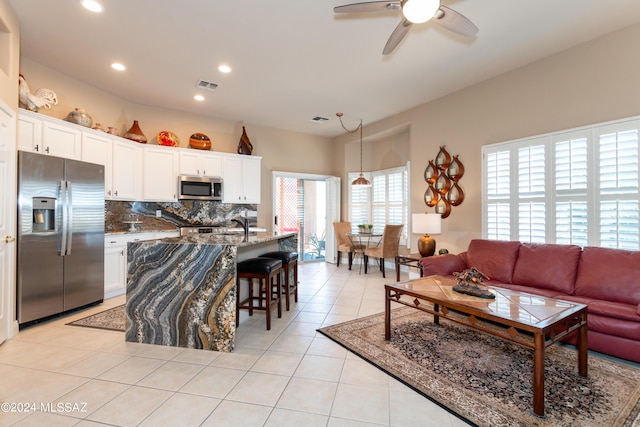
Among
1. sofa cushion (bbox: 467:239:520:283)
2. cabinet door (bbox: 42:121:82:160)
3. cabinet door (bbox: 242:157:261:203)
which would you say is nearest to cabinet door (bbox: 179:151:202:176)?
cabinet door (bbox: 242:157:261:203)

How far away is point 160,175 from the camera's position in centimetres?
487

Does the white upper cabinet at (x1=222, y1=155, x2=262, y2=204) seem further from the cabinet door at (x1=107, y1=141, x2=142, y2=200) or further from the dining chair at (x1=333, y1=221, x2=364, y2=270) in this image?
the dining chair at (x1=333, y1=221, x2=364, y2=270)

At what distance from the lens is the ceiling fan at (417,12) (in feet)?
6.28

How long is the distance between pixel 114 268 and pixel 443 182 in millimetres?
4927

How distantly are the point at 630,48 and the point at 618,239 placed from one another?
6.26ft

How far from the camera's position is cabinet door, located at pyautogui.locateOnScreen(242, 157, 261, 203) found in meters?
5.72

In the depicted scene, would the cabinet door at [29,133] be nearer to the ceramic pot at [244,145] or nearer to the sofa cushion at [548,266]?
the ceramic pot at [244,145]

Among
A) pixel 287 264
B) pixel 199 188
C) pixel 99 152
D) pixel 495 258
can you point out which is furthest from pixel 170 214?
pixel 495 258

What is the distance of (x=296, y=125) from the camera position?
20.6ft

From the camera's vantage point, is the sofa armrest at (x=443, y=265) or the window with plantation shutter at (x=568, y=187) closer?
the window with plantation shutter at (x=568, y=187)

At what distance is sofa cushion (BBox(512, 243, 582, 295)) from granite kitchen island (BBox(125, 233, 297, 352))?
2.99m

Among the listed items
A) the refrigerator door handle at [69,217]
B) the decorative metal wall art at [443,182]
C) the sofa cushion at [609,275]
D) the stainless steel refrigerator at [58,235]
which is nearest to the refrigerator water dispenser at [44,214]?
the stainless steel refrigerator at [58,235]

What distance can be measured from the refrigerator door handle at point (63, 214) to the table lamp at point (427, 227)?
4.33 metres

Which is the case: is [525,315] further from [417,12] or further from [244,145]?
[244,145]
